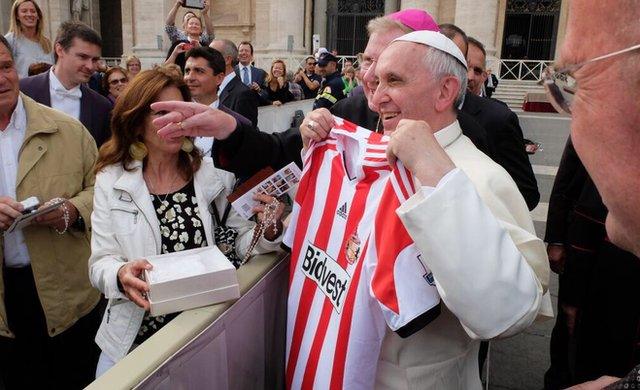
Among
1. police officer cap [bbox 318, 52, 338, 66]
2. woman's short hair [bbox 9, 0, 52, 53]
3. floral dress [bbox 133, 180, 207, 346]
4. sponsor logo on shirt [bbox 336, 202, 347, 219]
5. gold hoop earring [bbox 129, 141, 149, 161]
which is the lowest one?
floral dress [bbox 133, 180, 207, 346]

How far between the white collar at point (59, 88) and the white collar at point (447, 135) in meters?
3.11

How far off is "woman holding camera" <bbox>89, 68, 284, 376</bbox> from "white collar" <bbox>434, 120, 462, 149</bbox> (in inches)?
28.0

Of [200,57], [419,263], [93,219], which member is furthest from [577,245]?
[200,57]

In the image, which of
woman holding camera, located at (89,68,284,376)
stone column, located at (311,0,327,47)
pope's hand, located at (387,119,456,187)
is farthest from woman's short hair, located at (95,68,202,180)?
stone column, located at (311,0,327,47)

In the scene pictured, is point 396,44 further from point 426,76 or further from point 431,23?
point 431,23

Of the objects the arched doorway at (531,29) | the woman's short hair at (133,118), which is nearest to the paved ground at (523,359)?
the woman's short hair at (133,118)

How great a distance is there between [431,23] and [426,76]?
110 centimetres

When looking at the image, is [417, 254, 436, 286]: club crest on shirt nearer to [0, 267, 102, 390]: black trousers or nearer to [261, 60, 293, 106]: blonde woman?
[0, 267, 102, 390]: black trousers

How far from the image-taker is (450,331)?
1.66 meters

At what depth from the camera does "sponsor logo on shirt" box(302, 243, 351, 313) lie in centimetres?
168

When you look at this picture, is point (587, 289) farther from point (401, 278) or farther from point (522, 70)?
point (522, 70)

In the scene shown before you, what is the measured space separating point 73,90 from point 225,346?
301cm

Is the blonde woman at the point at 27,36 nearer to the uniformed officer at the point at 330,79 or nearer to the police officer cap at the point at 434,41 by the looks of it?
the uniformed officer at the point at 330,79

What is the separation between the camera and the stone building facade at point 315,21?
67.2ft
